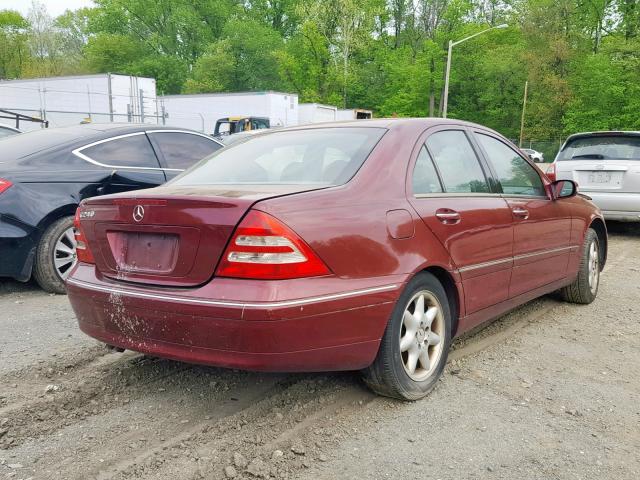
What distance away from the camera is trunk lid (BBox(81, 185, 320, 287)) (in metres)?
2.51

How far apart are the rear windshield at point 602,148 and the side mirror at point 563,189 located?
464 cm

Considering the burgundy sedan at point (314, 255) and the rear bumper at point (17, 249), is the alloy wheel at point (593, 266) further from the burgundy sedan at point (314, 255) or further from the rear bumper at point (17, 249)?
the rear bumper at point (17, 249)

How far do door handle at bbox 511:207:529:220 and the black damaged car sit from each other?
11.1 feet

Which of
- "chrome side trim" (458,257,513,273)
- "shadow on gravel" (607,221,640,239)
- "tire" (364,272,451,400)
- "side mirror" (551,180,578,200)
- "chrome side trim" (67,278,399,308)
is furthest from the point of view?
"shadow on gravel" (607,221,640,239)

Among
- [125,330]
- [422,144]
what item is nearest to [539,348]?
[422,144]

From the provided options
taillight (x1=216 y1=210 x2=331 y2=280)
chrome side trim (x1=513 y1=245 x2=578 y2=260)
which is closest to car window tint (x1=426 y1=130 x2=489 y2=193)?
chrome side trim (x1=513 y1=245 x2=578 y2=260)

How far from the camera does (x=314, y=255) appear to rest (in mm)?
2510

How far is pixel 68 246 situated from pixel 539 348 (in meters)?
4.03

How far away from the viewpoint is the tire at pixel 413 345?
285cm

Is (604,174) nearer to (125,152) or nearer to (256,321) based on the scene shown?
(125,152)

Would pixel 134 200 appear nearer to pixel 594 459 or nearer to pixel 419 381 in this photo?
pixel 419 381

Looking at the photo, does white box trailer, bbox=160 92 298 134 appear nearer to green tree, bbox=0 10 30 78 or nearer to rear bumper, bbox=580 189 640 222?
rear bumper, bbox=580 189 640 222

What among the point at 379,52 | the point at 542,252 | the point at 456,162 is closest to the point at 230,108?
the point at 542,252

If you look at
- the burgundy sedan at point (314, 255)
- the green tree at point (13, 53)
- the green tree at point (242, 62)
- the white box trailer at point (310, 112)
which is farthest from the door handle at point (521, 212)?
the green tree at point (13, 53)
